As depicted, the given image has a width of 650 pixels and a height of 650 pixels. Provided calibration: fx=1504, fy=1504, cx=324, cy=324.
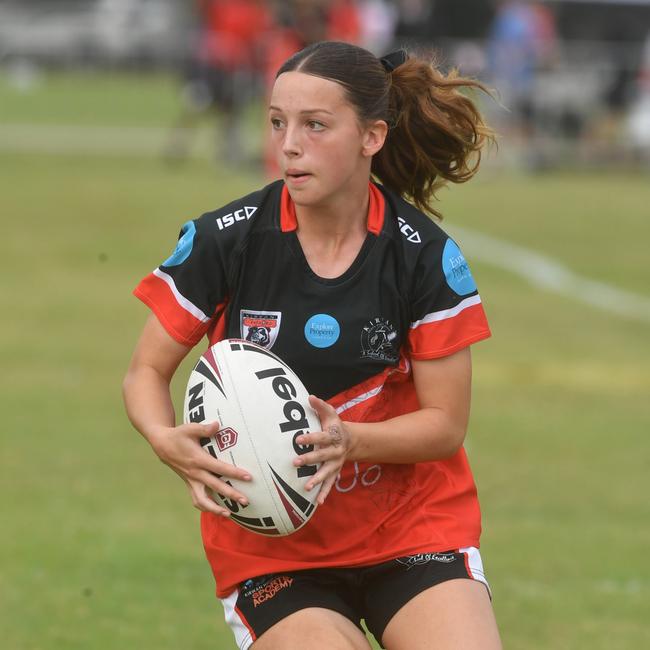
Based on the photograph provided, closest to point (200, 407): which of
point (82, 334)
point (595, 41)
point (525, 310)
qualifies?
point (82, 334)

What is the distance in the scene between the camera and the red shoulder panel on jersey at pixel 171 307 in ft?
13.3

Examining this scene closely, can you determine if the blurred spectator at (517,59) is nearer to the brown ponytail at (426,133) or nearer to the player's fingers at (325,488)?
the brown ponytail at (426,133)

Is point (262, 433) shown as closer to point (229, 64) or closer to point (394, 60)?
point (394, 60)

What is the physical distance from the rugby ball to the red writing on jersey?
23 cm

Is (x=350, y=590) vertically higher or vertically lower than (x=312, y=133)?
lower

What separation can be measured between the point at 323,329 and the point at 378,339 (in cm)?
15

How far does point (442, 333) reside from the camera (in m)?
4.06

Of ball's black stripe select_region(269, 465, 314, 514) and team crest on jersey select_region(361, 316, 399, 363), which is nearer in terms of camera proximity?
ball's black stripe select_region(269, 465, 314, 514)

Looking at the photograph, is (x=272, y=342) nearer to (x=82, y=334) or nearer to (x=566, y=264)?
(x=82, y=334)

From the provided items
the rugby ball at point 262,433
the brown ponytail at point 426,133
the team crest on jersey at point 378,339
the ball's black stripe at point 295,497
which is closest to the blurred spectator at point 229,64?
the brown ponytail at point 426,133

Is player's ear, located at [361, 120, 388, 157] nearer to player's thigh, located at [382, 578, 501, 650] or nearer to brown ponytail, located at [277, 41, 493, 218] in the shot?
brown ponytail, located at [277, 41, 493, 218]

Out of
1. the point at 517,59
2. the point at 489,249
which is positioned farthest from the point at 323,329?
the point at 517,59

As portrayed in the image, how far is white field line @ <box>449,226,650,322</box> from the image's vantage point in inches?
574

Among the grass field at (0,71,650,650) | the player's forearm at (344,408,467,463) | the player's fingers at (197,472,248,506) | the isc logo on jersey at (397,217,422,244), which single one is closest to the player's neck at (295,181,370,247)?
the isc logo on jersey at (397,217,422,244)
